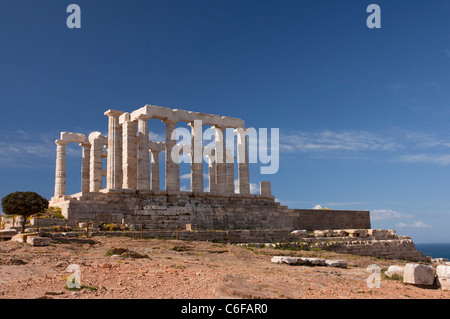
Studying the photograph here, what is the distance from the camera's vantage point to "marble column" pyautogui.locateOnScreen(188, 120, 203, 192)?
115 ft

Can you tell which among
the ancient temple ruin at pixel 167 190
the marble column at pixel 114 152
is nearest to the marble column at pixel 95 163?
the ancient temple ruin at pixel 167 190

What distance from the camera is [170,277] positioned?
1209 centimetres

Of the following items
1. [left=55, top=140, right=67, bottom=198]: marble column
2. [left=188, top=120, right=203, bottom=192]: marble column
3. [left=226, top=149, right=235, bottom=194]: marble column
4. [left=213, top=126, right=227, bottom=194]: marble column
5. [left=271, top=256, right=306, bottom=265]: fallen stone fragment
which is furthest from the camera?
[left=226, top=149, right=235, bottom=194]: marble column

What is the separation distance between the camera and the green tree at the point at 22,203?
22688 mm

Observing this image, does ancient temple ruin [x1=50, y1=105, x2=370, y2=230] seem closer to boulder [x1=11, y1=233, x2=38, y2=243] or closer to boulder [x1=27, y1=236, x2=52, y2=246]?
boulder [x1=11, y1=233, x2=38, y2=243]

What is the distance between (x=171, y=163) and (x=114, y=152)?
4.33 meters

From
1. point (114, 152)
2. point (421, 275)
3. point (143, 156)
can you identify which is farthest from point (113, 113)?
point (421, 275)

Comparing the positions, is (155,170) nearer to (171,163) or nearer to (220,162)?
(171,163)

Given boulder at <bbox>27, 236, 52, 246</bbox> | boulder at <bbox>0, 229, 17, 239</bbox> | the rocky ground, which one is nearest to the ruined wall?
boulder at <bbox>0, 229, 17, 239</bbox>

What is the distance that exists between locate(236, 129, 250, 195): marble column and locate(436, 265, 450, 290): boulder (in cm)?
2488

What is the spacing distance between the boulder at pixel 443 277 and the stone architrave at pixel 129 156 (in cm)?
2379

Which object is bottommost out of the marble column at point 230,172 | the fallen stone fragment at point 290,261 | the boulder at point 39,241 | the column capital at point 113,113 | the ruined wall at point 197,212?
the fallen stone fragment at point 290,261

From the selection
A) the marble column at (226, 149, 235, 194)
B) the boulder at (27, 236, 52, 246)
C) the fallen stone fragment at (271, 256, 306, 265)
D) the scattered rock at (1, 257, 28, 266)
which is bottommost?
the fallen stone fragment at (271, 256, 306, 265)

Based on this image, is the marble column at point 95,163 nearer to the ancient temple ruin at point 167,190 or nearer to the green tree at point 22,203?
the ancient temple ruin at point 167,190
